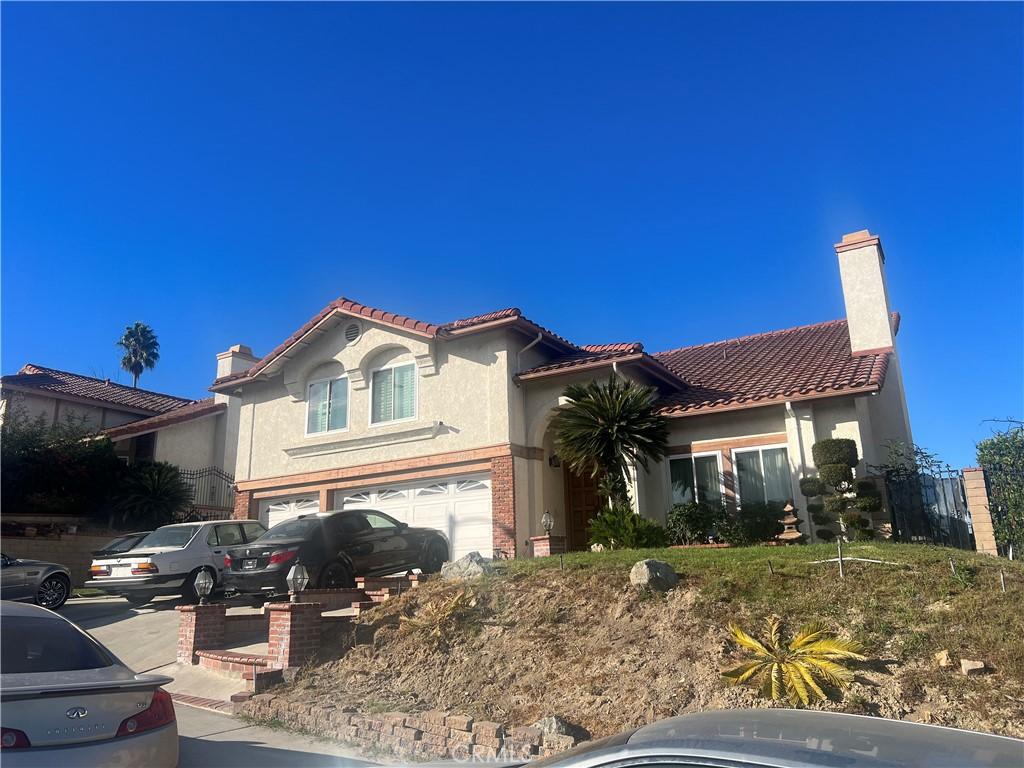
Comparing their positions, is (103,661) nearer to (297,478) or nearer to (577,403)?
(577,403)

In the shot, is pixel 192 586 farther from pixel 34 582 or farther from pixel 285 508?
pixel 285 508

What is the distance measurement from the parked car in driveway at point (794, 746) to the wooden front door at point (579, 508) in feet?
46.8

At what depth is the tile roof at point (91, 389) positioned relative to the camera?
2570 cm

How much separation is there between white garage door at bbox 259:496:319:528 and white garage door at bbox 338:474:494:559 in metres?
1.63

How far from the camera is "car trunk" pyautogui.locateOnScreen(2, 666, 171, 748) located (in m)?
4.34

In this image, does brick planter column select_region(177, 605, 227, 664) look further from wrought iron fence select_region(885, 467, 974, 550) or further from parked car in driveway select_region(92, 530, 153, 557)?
wrought iron fence select_region(885, 467, 974, 550)

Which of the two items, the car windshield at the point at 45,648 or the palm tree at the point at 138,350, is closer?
the car windshield at the point at 45,648

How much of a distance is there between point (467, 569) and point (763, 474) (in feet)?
22.3

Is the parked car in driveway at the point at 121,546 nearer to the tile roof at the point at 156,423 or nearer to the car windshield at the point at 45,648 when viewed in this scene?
the car windshield at the point at 45,648

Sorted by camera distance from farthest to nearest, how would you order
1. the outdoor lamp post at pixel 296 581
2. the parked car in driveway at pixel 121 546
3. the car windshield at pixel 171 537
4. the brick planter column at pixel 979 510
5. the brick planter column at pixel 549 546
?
the car windshield at pixel 171 537
the parked car in driveway at pixel 121 546
the brick planter column at pixel 549 546
the brick planter column at pixel 979 510
the outdoor lamp post at pixel 296 581

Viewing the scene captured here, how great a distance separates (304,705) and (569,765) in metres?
5.86

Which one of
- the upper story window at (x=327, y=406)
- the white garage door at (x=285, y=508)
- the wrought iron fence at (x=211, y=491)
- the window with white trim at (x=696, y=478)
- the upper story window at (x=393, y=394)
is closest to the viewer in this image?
the window with white trim at (x=696, y=478)

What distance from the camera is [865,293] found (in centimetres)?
1694

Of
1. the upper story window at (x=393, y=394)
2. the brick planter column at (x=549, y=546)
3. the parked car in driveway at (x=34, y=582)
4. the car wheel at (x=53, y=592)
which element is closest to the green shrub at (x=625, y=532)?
the brick planter column at (x=549, y=546)
